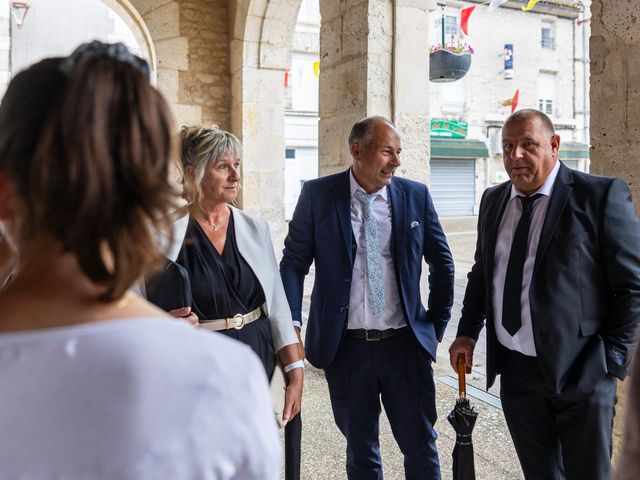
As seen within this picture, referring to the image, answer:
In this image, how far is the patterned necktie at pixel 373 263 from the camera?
230 cm

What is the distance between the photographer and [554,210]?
6.29 ft

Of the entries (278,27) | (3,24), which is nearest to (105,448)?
(278,27)

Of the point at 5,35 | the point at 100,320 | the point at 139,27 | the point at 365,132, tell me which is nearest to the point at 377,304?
the point at 365,132

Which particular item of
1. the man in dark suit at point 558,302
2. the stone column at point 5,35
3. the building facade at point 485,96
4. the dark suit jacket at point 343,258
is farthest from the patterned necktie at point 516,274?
the building facade at point 485,96

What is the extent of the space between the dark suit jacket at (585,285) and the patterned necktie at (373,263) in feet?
1.95

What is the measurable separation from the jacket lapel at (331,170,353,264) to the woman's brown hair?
172 centimetres

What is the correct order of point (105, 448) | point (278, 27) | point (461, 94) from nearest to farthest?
point (105, 448) < point (278, 27) < point (461, 94)

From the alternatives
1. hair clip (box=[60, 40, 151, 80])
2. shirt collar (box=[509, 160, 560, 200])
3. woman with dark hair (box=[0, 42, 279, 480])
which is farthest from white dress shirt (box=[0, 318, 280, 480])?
shirt collar (box=[509, 160, 560, 200])

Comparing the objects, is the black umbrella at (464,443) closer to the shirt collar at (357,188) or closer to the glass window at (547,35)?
the shirt collar at (357,188)

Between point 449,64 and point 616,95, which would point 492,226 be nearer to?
point 616,95

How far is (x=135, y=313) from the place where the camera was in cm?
63

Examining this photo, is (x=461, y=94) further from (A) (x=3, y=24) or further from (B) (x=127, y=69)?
(B) (x=127, y=69)

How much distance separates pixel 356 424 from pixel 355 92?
2.18 m

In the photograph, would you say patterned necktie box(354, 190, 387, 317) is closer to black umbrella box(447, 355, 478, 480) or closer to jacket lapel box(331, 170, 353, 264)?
jacket lapel box(331, 170, 353, 264)
